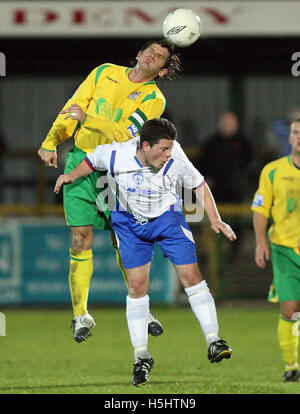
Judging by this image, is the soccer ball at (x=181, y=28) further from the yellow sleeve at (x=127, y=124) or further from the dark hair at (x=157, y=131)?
the dark hair at (x=157, y=131)

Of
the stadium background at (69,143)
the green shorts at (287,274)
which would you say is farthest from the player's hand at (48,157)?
the stadium background at (69,143)

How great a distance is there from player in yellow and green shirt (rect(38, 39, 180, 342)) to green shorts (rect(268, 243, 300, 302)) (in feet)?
5.67

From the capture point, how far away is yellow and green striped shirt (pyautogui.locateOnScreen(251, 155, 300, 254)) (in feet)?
31.9

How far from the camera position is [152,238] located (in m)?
8.50

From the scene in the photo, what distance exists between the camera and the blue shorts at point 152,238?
835cm

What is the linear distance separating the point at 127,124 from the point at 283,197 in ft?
5.86

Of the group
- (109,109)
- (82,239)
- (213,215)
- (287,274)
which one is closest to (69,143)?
(287,274)

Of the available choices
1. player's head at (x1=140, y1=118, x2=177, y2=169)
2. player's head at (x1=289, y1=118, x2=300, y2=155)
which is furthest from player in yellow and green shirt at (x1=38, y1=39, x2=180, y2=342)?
player's head at (x1=289, y1=118, x2=300, y2=155)

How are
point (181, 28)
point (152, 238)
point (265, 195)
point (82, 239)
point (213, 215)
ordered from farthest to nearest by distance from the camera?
point (265, 195), point (82, 239), point (181, 28), point (152, 238), point (213, 215)

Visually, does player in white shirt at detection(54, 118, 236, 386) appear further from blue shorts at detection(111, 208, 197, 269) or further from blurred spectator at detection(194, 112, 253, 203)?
blurred spectator at detection(194, 112, 253, 203)

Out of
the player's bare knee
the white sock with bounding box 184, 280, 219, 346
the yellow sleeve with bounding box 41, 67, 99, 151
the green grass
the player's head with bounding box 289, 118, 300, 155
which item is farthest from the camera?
the player's head with bounding box 289, 118, 300, 155

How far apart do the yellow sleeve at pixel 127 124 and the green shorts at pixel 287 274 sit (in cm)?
191

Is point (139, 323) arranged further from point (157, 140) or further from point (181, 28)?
point (181, 28)

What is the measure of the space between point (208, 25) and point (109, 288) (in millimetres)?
4007
